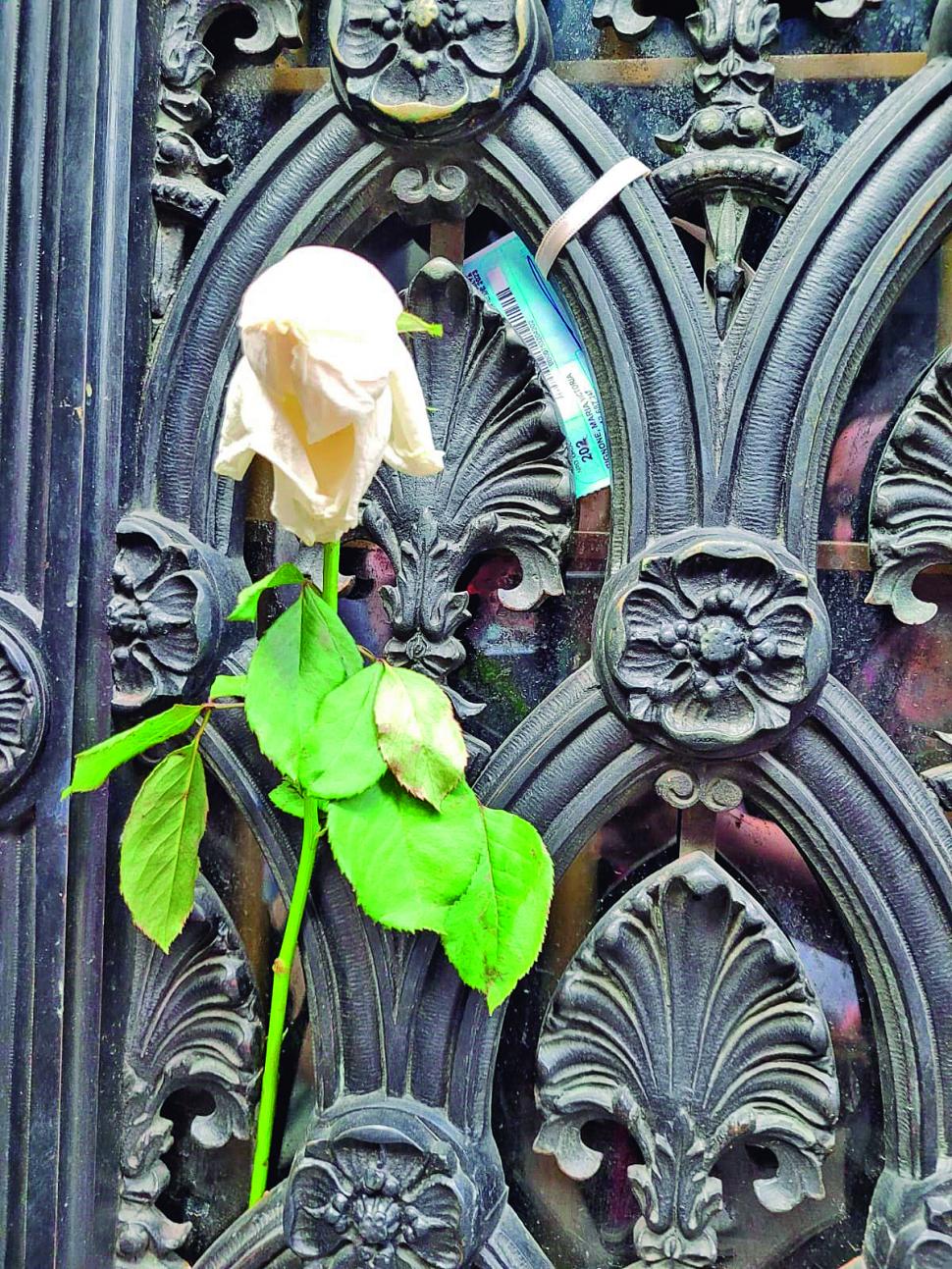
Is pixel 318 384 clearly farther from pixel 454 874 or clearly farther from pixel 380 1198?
pixel 380 1198

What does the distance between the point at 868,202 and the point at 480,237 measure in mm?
259

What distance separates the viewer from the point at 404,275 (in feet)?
2.37

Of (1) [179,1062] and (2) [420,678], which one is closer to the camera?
(2) [420,678]

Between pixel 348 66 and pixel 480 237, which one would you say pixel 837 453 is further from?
pixel 348 66

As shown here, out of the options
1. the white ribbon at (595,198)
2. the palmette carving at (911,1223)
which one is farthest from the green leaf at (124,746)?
the palmette carving at (911,1223)

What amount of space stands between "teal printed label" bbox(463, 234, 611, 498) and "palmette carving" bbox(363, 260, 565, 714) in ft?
0.06

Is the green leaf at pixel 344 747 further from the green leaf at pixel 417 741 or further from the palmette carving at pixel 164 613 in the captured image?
the palmette carving at pixel 164 613

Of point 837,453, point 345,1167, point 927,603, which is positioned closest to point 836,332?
point 837,453

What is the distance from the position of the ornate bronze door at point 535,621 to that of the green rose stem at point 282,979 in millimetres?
27

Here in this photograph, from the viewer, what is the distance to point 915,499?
646 mm

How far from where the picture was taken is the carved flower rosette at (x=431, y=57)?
660mm

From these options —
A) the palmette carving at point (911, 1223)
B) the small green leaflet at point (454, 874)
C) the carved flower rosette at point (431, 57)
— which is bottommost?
the palmette carving at point (911, 1223)

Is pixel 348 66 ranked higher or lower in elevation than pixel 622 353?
higher

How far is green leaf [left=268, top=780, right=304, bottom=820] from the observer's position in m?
0.63
